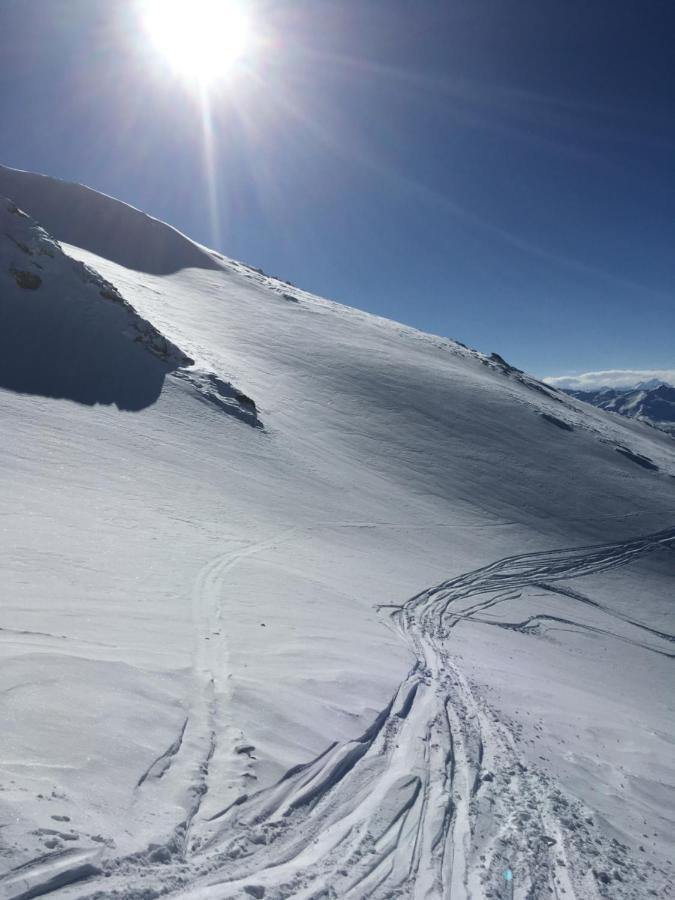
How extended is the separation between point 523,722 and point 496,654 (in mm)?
3890

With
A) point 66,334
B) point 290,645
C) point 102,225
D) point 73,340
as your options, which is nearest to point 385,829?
point 290,645

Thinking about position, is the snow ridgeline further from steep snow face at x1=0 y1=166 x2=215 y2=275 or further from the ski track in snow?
steep snow face at x1=0 y1=166 x2=215 y2=275

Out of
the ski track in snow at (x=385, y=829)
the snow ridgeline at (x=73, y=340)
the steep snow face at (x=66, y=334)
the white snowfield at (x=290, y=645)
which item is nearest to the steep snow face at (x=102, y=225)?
the snow ridgeline at (x=73, y=340)

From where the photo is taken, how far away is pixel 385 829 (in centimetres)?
524

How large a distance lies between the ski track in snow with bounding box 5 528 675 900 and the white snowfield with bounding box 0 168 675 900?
0.09ft

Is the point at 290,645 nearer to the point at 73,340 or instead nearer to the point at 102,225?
the point at 73,340

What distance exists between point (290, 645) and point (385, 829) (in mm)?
3794

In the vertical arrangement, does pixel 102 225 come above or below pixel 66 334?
above

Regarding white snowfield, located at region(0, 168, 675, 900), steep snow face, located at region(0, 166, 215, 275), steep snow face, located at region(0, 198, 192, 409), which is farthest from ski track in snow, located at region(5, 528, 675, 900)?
steep snow face, located at region(0, 166, 215, 275)

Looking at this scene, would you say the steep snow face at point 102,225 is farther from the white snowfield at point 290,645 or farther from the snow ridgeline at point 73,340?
the white snowfield at point 290,645

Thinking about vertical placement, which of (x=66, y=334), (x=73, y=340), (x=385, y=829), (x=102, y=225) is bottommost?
(x=385, y=829)

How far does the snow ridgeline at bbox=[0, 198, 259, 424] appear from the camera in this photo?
23734 mm

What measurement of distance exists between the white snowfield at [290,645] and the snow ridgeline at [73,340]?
171 millimetres

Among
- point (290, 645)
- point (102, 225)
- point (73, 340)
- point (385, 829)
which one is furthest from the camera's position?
point (102, 225)
